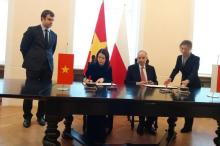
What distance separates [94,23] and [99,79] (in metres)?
2.28

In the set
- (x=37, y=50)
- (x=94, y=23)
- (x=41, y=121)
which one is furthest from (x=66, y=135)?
(x=94, y=23)

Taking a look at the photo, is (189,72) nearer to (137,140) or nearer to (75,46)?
(137,140)

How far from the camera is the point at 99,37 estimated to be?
16.5 feet

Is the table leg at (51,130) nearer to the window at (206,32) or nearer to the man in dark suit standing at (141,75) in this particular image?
the man in dark suit standing at (141,75)

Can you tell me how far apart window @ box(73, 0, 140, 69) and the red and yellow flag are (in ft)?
1.44

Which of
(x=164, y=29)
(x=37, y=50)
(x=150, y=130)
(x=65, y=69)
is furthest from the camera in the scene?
(x=164, y=29)

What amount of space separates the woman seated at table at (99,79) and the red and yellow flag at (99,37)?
1.25 meters

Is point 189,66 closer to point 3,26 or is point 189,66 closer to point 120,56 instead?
point 120,56

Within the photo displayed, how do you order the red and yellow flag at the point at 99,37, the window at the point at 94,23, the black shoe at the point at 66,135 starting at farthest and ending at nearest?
the window at the point at 94,23 < the red and yellow flag at the point at 99,37 < the black shoe at the point at 66,135

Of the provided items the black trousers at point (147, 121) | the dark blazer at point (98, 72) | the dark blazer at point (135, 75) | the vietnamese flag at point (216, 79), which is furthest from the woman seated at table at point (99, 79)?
the vietnamese flag at point (216, 79)

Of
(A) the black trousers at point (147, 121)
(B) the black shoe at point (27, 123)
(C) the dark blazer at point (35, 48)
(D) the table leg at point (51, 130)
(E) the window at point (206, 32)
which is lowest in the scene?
(B) the black shoe at point (27, 123)

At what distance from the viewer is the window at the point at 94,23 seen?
551 centimetres

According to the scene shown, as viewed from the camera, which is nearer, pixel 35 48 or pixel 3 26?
pixel 35 48

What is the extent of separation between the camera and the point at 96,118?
10.6 ft
